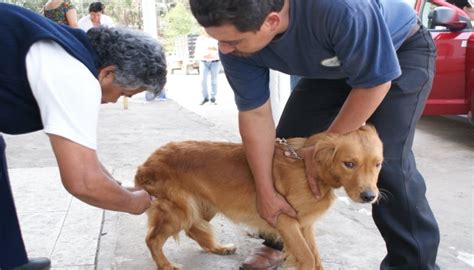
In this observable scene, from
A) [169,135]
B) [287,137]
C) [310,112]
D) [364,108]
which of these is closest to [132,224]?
[287,137]

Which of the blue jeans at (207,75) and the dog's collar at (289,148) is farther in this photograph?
the blue jeans at (207,75)

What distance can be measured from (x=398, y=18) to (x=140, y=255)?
2.03m

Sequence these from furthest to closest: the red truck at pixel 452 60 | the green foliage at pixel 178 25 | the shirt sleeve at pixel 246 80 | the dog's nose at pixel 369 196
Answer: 1. the green foliage at pixel 178 25
2. the red truck at pixel 452 60
3. the shirt sleeve at pixel 246 80
4. the dog's nose at pixel 369 196

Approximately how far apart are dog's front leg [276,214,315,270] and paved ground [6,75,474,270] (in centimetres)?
40

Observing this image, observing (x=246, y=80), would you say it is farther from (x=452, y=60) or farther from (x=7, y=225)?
(x=452, y=60)

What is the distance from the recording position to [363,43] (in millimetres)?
1749

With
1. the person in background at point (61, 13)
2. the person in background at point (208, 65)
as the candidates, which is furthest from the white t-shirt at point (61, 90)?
the person in background at point (208, 65)

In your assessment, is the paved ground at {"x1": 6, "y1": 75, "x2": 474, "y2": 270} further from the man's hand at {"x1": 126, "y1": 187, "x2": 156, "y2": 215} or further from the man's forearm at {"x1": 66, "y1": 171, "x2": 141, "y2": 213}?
the man's forearm at {"x1": 66, "y1": 171, "x2": 141, "y2": 213}

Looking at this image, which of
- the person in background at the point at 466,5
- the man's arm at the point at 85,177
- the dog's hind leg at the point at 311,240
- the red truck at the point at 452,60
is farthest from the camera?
the person in background at the point at 466,5

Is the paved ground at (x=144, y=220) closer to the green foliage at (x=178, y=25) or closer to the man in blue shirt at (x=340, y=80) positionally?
the man in blue shirt at (x=340, y=80)

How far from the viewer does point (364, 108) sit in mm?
1984

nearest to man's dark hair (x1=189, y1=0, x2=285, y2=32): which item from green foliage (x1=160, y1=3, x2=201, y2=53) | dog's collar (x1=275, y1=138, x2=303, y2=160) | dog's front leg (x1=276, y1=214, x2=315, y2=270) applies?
dog's collar (x1=275, y1=138, x2=303, y2=160)

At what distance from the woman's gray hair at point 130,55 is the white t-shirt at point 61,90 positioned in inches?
8.2

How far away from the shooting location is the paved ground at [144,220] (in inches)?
114
